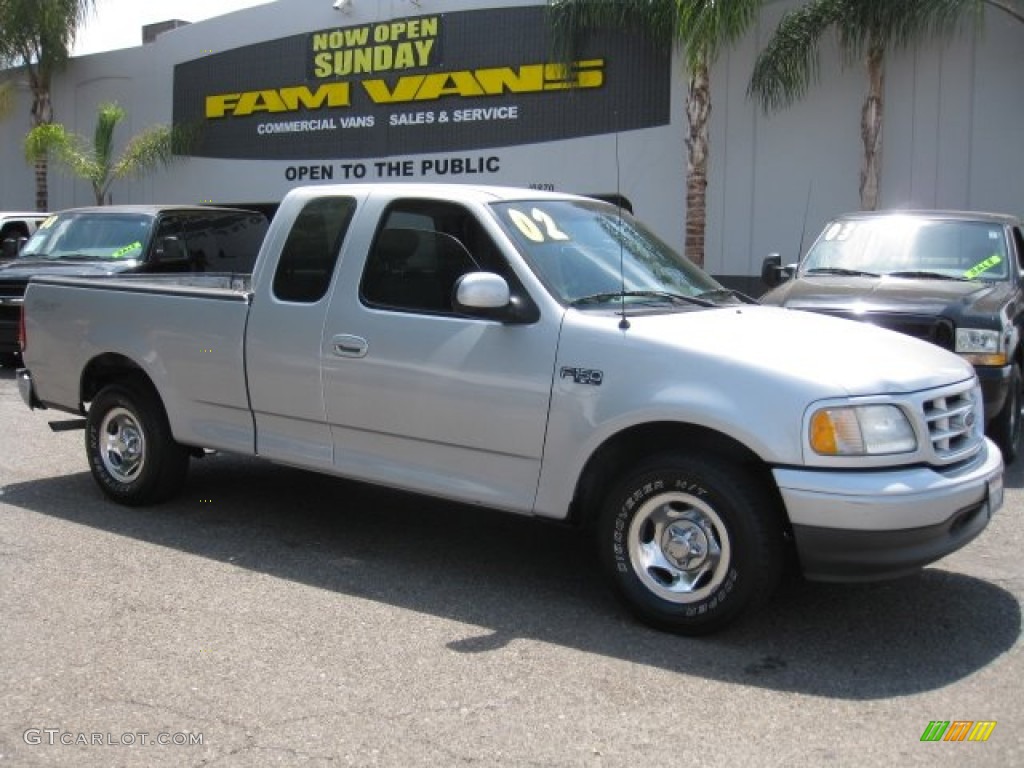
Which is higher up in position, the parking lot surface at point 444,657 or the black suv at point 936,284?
the black suv at point 936,284

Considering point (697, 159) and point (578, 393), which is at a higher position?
point (697, 159)

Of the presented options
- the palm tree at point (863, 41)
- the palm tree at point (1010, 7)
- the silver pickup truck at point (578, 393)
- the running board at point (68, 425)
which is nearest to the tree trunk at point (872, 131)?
the palm tree at point (863, 41)

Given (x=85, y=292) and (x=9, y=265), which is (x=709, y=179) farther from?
(x=85, y=292)

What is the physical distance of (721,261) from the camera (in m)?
17.3

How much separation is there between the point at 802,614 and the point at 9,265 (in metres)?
10.7

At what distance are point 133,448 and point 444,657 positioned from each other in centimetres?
317

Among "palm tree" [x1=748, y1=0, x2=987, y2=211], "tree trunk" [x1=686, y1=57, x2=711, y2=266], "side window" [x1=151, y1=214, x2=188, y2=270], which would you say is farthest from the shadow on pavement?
"palm tree" [x1=748, y1=0, x2=987, y2=211]

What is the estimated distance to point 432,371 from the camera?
520 cm

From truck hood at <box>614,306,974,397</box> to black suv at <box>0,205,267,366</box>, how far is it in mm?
8148

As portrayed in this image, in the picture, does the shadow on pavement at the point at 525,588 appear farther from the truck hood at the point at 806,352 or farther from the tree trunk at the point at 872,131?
the tree trunk at the point at 872,131

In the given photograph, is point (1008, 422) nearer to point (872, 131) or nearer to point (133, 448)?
point (133, 448)

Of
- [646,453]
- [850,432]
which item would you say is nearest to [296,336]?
[646,453]

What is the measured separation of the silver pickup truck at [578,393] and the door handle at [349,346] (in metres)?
0.01

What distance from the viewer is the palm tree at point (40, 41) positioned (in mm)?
23422
